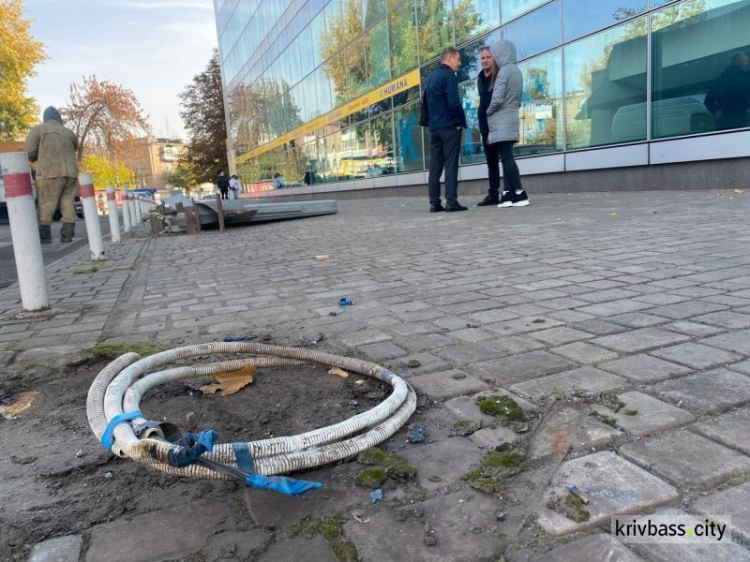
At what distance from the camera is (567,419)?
2.05 m

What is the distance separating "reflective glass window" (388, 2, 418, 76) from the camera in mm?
18766

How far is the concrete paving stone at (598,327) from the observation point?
300 centimetres

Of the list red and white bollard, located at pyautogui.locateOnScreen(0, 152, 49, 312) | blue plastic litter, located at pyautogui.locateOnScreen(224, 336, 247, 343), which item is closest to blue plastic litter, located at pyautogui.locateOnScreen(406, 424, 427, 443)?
blue plastic litter, located at pyautogui.locateOnScreen(224, 336, 247, 343)

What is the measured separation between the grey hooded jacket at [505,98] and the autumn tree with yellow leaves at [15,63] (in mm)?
31070

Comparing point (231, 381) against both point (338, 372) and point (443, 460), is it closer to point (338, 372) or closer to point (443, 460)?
point (338, 372)

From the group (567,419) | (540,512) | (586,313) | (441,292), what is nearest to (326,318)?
(441,292)

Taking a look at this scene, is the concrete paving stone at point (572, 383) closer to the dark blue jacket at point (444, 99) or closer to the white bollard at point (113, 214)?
the dark blue jacket at point (444, 99)

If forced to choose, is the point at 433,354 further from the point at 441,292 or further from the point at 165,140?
the point at 165,140

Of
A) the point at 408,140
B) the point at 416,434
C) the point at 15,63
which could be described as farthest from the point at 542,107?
the point at 15,63

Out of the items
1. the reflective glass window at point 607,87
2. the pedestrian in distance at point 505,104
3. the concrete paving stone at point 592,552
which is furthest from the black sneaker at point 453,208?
the concrete paving stone at point 592,552

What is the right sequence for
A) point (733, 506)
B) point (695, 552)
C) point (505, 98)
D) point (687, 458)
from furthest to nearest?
point (505, 98)
point (687, 458)
point (733, 506)
point (695, 552)

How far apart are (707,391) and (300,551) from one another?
1.60m

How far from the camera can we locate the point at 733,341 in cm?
272

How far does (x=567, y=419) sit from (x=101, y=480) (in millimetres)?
1516
